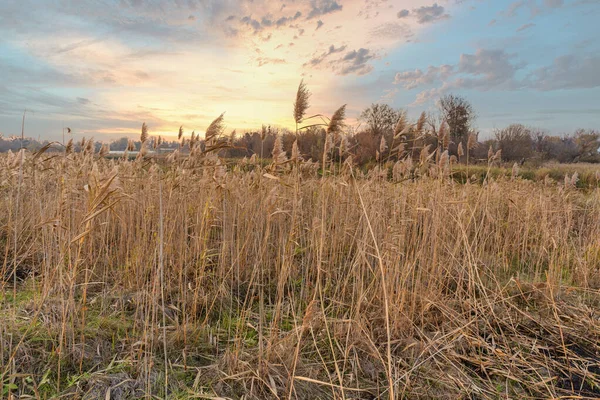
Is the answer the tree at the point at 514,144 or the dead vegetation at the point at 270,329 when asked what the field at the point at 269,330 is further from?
the tree at the point at 514,144

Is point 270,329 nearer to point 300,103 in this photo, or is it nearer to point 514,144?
point 300,103

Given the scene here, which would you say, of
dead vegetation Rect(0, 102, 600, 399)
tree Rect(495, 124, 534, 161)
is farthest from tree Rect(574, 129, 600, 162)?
dead vegetation Rect(0, 102, 600, 399)

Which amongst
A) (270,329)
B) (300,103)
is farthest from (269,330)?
(300,103)

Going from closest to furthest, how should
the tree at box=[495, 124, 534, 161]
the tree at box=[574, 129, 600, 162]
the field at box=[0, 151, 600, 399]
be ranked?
the field at box=[0, 151, 600, 399]
the tree at box=[495, 124, 534, 161]
the tree at box=[574, 129, 600, 162]

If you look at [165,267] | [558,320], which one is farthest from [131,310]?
[558,320]

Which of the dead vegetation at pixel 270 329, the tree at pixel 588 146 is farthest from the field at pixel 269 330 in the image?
the tree at pixel 588 146

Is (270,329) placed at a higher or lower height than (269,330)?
higher

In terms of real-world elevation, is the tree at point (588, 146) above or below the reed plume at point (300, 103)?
above

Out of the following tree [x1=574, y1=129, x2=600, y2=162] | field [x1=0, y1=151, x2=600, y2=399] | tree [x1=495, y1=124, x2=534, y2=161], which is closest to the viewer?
field [x1=0, y1=151, x2=600, y2=399]

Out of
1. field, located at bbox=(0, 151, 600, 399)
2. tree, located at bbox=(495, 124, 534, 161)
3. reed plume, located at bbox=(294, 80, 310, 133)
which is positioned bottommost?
field, located at bbox=(0, 151, 600, 399)

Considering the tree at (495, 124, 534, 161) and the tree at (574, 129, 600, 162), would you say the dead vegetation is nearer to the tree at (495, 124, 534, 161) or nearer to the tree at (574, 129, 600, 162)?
the tree at (495, 124, 534, 161)

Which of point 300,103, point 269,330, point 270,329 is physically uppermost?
point 300,103

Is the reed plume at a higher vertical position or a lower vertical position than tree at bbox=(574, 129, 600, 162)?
lower

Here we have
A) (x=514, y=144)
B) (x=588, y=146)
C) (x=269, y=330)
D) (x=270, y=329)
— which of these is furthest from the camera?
(x=588, y=146)
